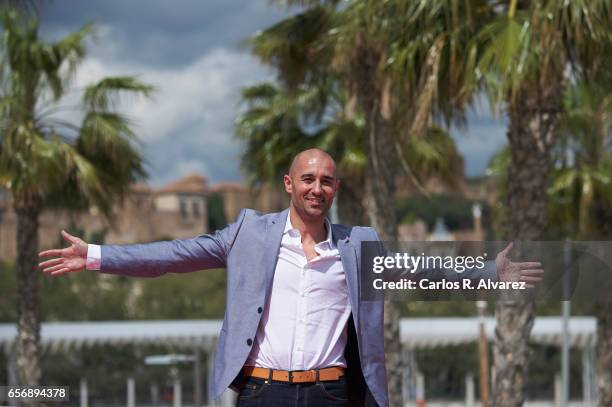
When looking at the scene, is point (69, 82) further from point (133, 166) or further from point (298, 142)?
point (298, 142)

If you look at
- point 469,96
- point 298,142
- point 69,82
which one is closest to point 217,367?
point 469,96

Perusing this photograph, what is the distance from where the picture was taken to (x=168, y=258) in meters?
4.45

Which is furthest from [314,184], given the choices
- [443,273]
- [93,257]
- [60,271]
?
[60,271]

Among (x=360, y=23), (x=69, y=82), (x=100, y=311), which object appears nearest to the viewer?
(x=360, y=23)

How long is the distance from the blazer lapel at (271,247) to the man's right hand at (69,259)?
662 millimetres

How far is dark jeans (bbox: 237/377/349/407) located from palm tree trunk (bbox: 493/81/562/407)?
23.3 ft

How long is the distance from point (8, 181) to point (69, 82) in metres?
1.93

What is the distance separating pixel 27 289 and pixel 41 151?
2073 mm

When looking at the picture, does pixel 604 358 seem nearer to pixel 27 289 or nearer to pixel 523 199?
pixel 523 199

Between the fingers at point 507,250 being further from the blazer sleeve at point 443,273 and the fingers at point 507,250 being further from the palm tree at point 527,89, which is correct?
the palm tree at point 527,89

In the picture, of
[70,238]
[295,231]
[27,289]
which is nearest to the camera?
[70,238]

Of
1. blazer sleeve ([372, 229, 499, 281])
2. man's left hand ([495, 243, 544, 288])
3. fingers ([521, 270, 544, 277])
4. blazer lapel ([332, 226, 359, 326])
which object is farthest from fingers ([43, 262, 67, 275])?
fingers ([521, 270, 544, 277])

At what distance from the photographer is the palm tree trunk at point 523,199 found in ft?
37.5

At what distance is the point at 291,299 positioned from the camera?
443cm
